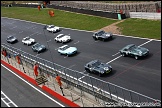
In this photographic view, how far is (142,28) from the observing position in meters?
50.1

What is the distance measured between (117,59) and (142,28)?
13.6 meters

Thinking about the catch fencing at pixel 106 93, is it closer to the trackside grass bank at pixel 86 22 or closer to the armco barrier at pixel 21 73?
the armco barrier at pixel 21 73

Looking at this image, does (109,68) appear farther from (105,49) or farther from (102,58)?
(105,49)

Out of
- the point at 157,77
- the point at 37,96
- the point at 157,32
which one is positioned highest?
the point at 157,32

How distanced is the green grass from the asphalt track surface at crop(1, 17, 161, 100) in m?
1.93

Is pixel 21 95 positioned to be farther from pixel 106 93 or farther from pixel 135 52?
pixel 135 52

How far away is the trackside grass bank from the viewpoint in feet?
158

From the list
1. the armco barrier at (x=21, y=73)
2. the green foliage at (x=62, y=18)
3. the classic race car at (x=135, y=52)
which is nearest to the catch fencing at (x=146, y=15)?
the green foliage at (x=62, y=18)

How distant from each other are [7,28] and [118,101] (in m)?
61.6

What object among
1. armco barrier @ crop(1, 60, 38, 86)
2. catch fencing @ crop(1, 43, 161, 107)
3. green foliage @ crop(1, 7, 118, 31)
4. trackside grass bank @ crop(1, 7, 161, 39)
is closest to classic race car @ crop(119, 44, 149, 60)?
catch fencing @ crop(1, 43, 161, 107)

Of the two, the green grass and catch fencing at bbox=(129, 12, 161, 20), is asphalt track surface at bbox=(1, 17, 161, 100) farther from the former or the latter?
catch fencing at bbox=(129, 12, 161, 20)

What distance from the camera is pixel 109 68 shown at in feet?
113

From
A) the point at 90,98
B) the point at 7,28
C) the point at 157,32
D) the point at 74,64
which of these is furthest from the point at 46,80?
the point at 7,28

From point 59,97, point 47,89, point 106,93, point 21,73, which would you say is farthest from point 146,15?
point 106,93
